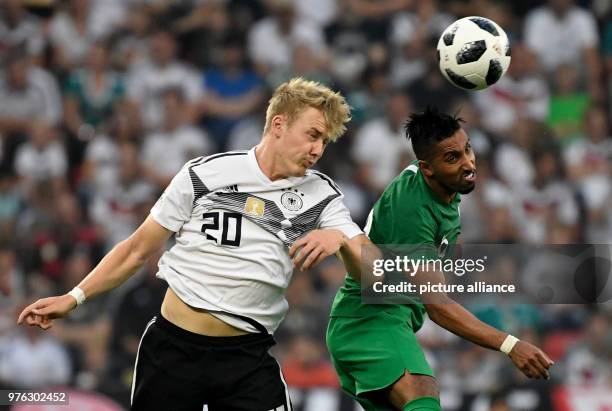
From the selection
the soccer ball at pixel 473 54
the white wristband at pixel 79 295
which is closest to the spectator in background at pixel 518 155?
the soccer ball at pixel 473 54

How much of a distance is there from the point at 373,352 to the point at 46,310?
1.68 m

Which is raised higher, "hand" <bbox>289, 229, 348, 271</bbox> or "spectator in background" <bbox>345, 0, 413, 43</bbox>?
"spectator in background" <bbox>345, 0, 413, 43</bbox>

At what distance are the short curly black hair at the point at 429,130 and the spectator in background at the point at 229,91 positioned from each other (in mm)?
5946

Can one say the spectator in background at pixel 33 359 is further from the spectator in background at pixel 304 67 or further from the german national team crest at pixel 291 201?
the german national team crest at pixel 291 201

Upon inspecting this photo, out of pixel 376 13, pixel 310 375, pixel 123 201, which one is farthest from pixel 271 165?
pixel 376 13

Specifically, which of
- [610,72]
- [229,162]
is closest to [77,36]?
[610,72]

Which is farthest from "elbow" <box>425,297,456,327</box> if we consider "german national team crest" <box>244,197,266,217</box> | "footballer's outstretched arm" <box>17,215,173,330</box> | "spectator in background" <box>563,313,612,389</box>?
"spectator in background" <box>563,313,612,389</box>

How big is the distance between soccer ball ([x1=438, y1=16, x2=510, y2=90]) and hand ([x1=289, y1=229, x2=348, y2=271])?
Answer: 162cm

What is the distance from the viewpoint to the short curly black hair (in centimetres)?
588

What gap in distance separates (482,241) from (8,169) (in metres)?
4.76

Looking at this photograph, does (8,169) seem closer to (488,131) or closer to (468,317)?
(488,131)

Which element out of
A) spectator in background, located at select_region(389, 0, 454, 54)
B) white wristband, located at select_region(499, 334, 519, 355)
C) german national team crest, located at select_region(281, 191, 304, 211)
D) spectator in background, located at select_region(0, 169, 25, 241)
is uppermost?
spectator in background, located at select_region(389, 0, 454, 54)

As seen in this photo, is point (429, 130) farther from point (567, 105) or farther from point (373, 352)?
point (567, 105)

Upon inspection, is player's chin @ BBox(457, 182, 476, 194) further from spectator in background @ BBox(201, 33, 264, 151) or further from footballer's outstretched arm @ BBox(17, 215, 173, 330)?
spectator in background @ BBox(201, 33, 264, 151)
